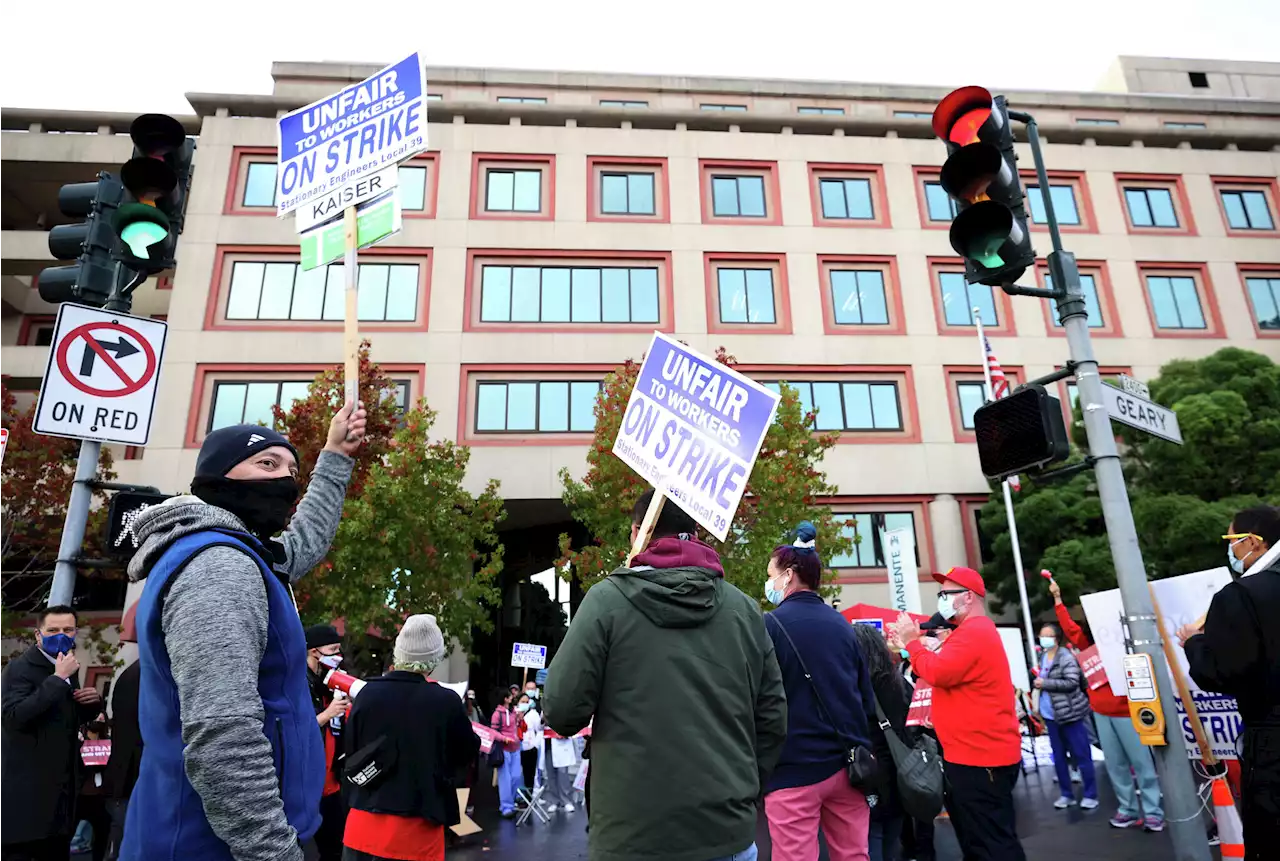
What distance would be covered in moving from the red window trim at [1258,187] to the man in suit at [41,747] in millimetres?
37356

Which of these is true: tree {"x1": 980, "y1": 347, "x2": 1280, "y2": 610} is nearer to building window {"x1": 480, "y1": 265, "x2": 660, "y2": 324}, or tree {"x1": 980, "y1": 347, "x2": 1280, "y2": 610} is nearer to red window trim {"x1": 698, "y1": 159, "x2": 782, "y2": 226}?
red window trim {"x1": 698, "y1": 159, "x2": 782, "y2": 226}

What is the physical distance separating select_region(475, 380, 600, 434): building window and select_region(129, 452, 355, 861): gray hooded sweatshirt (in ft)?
76.6

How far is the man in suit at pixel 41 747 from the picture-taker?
4.93 meters

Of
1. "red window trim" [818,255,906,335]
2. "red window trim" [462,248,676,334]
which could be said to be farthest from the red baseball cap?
"red window trim" [818,255,906,335]

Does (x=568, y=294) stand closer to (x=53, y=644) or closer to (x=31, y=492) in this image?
Answer: (x=31, y=492)

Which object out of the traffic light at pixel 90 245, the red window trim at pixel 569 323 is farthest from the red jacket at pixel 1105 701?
the red window trim at pixel 569 323

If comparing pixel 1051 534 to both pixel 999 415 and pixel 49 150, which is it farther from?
pixel 49 150

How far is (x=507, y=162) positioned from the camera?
94.0 ft

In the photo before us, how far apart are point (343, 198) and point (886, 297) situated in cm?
2632

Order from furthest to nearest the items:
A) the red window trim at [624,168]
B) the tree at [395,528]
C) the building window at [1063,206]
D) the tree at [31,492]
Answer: the building window at [1063,206] < the red window trim at [624,168] < the tree at [31,492] < the tree at [395,528]

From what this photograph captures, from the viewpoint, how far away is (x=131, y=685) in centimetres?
522

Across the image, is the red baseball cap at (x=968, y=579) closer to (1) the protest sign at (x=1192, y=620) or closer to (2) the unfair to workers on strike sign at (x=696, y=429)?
(1) the protest sign at (x=1192, y=620)

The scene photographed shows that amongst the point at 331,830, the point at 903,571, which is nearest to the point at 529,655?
the point at 903,571

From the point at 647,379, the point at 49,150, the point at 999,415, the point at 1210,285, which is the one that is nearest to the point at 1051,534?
the point at 1210,285
